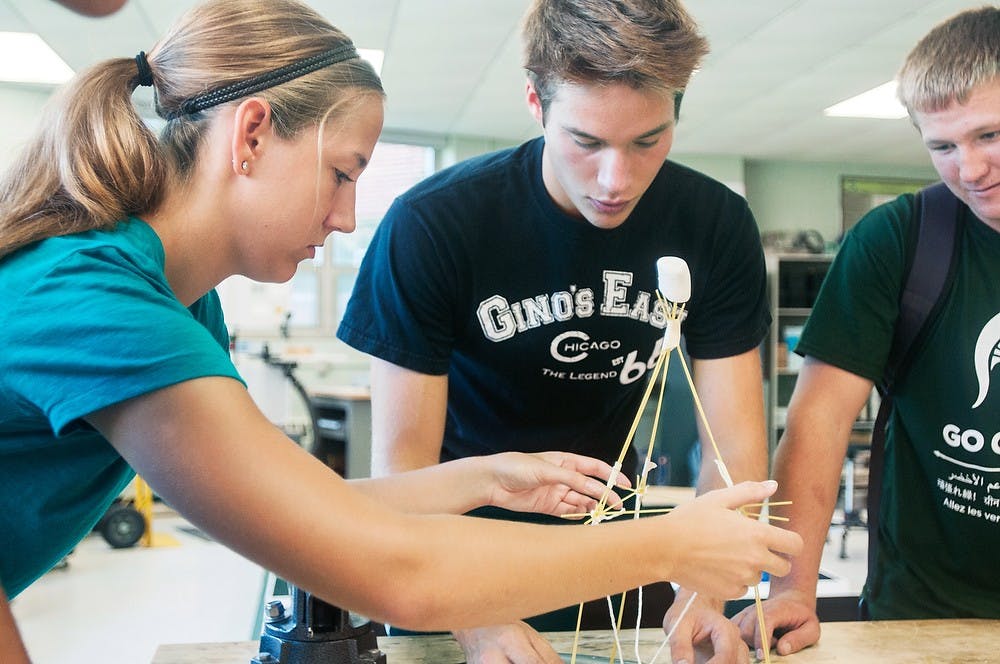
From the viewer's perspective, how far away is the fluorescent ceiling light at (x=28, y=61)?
5258 millimetres

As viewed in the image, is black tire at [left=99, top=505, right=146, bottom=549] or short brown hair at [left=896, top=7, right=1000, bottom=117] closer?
short brown hair at [left=896, top=7, right=1000, bottom=117]

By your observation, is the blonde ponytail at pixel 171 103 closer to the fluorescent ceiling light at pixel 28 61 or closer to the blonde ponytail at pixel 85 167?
the blonde ponytail at pixel 85 167

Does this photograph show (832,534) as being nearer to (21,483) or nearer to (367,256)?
(367,256)

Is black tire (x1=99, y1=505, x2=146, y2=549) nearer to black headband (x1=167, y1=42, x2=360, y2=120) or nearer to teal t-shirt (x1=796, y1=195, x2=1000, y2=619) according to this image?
teal t-shirt (x1=796, y1=195, x2=1000, y2=619)

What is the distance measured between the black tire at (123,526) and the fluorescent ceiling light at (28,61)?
2.41 meters

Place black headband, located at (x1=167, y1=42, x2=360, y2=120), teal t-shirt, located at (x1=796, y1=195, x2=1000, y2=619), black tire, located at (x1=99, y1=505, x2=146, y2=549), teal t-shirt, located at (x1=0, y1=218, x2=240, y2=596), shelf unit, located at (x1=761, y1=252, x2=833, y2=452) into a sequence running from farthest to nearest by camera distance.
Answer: shelf unit, located at (x1=761, y1=252, x2=833, y2=452)
black tire, located at (x1=99, y1=505, x2=146, y2=549)
teal t-shirt, located at (x1=796, y1=195, x2=1000, y2=619)
black headband, located at (x1=167, y1=42, x2=360, y2=120)
teal t-shirt, located at (x1=0, y1=218, x2=240, y2=596)

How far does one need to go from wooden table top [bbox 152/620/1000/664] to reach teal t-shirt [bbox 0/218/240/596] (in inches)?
15.8

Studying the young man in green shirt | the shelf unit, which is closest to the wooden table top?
the young man in green shirt

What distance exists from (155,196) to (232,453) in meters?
0.31

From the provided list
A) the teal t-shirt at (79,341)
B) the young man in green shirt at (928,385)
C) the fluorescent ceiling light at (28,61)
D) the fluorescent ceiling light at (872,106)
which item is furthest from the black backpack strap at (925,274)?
the fluorescent ceiling light at (872,106)

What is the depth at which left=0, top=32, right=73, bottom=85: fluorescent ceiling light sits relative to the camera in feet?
17.3

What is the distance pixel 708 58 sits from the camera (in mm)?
3541

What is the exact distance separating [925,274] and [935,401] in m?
0.18

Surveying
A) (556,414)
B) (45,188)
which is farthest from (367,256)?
(45,188)
